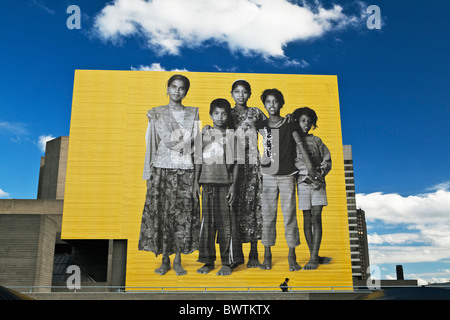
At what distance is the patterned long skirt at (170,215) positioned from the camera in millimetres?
42344

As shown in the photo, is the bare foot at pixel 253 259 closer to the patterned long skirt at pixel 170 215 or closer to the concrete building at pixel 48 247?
the patterned long skirt at pixel 170 215

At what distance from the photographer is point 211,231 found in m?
42.6

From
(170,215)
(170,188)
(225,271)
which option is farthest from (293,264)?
(170,188)

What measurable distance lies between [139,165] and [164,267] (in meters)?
10.8

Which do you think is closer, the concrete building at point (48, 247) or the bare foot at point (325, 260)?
the concrete building at point (48, 247)

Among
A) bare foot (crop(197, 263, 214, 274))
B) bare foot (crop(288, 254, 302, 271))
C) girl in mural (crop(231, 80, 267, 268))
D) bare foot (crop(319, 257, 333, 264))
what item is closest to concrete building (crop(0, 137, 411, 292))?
bare foot (crop(197, 263, 214, 274))

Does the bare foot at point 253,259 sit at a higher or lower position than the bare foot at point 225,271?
higher

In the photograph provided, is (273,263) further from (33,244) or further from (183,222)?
(33,244)

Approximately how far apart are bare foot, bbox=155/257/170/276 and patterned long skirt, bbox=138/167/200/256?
1.88 ft

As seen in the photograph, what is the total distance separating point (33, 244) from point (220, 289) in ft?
56.2

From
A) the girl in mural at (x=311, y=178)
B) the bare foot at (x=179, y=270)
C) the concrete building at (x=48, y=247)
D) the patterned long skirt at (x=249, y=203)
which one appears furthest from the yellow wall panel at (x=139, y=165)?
the concrete building at (x=48, y=247)

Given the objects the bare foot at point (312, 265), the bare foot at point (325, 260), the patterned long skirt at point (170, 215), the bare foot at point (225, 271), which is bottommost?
the bare foot at point (225, 271)

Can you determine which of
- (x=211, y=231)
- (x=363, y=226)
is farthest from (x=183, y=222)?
(x=363, y=226)

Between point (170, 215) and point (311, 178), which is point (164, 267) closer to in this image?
point (170, 215)
